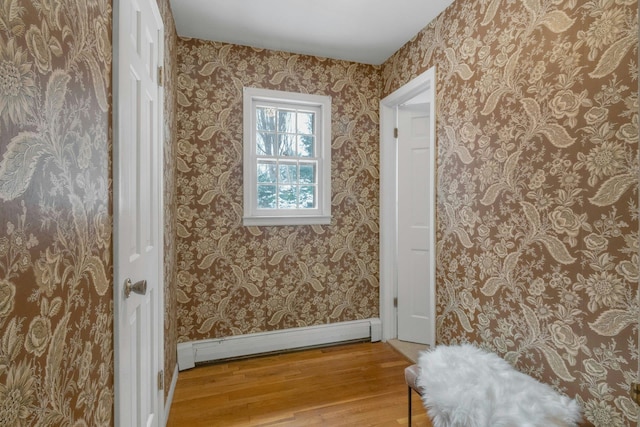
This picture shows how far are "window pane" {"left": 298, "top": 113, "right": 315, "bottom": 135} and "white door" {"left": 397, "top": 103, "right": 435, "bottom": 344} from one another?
0.81 m

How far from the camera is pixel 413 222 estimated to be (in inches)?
116

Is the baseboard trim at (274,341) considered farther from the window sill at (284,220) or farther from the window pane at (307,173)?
the window pane at (307,173)

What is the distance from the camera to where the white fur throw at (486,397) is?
1226mm

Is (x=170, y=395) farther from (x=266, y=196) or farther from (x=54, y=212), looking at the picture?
(x=54, y=212)

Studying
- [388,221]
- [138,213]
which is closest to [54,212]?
[138,213]

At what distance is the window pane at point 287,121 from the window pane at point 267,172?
0.33 metres

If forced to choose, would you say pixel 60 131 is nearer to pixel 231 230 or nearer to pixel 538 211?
pixel 538 211

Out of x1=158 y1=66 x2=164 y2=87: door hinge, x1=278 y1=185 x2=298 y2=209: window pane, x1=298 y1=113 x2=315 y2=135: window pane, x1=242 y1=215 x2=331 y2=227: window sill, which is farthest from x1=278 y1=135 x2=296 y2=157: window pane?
x1=158 y1=66 x2=164 y2=87: door hinge

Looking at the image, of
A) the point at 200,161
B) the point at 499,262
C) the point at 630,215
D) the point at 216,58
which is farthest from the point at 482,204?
the point at 216,58

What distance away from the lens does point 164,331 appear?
182 centimetres

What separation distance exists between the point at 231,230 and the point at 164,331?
99cm

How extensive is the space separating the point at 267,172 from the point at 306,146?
43 centimetres

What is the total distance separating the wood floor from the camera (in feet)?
6.21

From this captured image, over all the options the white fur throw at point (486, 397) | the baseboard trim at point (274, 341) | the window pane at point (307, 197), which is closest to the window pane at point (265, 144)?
the window pane at point (307, 197)
